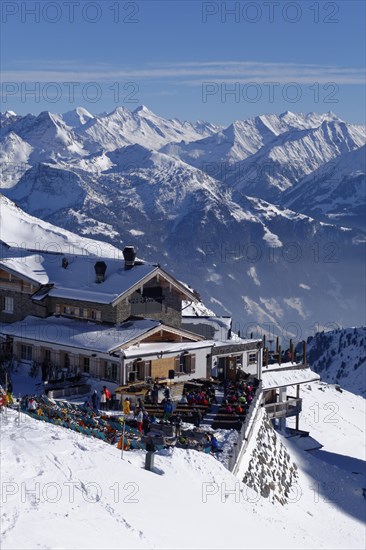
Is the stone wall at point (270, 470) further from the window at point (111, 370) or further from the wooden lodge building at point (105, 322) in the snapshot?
the window at point (111, 370)

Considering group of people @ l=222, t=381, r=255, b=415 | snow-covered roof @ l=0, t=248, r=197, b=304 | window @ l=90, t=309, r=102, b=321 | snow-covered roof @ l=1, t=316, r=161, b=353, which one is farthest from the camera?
snow-covered roof @ l=0, t=248, r=197, b=304

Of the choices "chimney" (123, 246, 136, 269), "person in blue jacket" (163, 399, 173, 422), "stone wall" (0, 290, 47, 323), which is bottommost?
"person in blue jacket" (163, 399, 173, 422)

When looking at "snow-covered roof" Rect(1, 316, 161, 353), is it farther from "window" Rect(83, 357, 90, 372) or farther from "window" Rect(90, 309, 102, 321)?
"window" Rect(83, 357, 90, 372)

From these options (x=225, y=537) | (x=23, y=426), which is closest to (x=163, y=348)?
(x=23, y=426)

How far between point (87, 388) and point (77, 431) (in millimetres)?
11910

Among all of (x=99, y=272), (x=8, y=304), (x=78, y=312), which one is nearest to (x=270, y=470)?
(x=78, y=312)

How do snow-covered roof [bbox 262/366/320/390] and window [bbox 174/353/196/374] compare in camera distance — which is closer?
window [bbox 174/353/196/374]

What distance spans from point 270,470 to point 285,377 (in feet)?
100

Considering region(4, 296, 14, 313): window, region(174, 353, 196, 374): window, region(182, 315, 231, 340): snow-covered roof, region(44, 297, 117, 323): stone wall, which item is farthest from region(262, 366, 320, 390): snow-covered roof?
region(4, 296, 14, 313): window

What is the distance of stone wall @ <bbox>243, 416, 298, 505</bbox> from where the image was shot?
40531 mm

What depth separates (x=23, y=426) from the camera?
1257 inches

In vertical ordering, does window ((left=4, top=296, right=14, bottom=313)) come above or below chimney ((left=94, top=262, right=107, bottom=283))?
below

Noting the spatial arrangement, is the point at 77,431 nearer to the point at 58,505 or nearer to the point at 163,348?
the point at 58,505

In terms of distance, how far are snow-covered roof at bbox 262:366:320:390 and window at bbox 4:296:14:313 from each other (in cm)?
2085
